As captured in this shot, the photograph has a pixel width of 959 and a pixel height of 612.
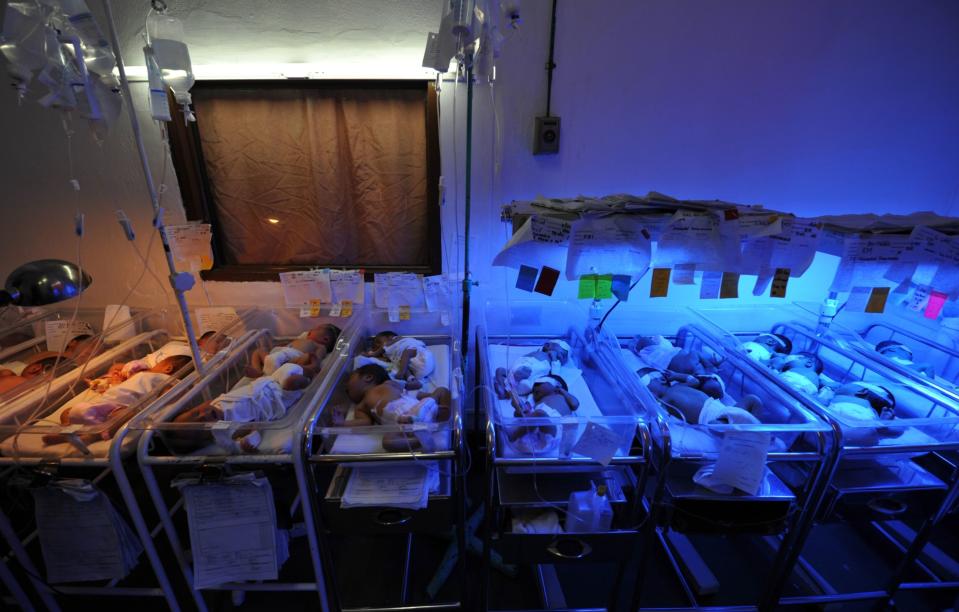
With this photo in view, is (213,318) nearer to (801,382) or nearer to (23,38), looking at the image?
(23,38)

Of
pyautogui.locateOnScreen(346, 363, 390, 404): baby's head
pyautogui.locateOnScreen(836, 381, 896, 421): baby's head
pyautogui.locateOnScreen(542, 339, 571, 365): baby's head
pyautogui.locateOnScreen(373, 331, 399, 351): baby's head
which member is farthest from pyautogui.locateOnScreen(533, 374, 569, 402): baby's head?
pyautogui.locateOnScreen(836, 381, 896, 421): baby's head

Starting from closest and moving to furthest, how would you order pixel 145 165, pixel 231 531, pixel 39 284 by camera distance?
pixel 39 284
pixel 145 165
pixel 231 531

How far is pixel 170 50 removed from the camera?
3.76 ft

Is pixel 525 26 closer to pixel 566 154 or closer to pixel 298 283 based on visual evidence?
pixel 566 154

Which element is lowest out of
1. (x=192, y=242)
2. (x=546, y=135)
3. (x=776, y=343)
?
(x=776, y=343)

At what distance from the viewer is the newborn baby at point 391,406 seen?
1.15 meters

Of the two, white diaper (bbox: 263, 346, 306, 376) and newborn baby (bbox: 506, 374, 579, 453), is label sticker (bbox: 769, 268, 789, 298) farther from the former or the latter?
white diaper (bbox: 263, 346, 306, 376)

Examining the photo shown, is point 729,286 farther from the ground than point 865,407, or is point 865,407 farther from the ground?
point 729,286

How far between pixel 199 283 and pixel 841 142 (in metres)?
3.08

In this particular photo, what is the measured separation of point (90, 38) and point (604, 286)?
5.51 ft

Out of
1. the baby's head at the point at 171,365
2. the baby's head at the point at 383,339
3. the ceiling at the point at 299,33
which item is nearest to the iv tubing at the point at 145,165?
the baby's head at the point at 171,365

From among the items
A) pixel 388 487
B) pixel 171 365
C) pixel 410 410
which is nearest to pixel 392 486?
pixel 388 487

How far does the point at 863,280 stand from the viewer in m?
1.28

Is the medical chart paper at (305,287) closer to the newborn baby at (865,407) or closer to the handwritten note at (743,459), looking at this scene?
the handwritten note at (743,459)
